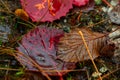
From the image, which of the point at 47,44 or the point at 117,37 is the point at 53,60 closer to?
the point at 47,44

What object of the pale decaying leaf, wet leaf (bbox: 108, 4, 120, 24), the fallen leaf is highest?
the fallen leaf

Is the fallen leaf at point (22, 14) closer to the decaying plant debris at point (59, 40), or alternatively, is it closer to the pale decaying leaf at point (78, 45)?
the decaying plant debris at point (59, 40)

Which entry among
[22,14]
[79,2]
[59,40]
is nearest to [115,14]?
[79,2]

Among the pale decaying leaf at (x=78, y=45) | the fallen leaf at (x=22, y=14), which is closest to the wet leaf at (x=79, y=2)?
the pale decaying leaf at (x=78, y=45)

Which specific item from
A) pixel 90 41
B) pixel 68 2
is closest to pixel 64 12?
pixel 68 2

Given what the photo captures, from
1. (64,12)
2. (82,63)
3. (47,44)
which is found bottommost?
(82,63)

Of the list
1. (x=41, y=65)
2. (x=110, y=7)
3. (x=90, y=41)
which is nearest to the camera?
(x=41, y=65)

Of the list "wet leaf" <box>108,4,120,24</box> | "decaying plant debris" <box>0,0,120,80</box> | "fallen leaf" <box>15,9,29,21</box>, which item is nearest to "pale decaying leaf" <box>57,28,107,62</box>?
"decaying plant debris" <box>0,0,120,80</box>

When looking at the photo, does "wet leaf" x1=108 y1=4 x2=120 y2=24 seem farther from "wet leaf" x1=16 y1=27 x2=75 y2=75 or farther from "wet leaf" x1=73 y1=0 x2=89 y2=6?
"wet leaf" x1=16 y1=27 x2=75 y2=75

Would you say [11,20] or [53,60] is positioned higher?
[11,20]
